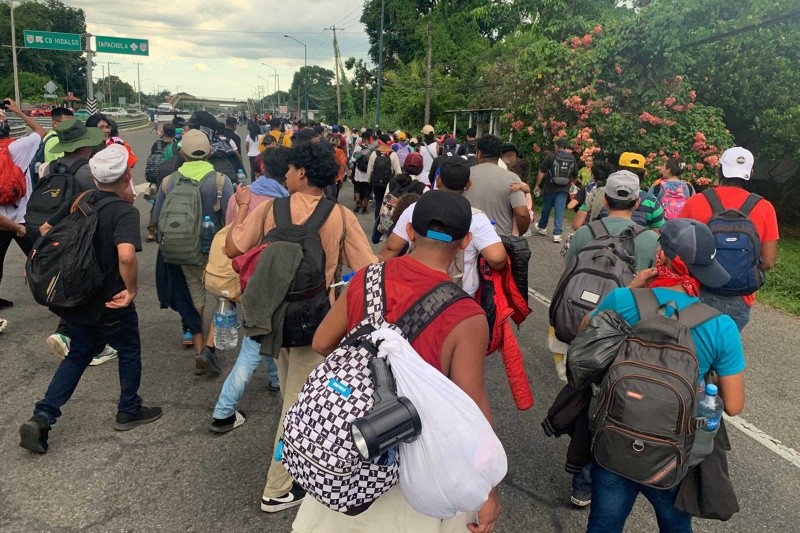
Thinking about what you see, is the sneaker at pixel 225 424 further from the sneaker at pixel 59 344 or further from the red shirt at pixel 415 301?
the red shirt at pixel 415 301

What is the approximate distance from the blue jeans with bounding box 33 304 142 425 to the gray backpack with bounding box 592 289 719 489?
285 centimetres

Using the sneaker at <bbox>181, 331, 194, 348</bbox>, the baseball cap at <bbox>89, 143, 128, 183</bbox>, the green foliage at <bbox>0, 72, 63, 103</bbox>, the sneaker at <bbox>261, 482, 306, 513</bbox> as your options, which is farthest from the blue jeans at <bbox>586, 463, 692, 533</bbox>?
the green foliage at <bbox>0, 72, 63, 103</bbox>

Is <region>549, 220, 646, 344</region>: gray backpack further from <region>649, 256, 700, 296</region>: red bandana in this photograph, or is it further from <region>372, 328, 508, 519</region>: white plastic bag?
<region>372, 328, 508, 519</region>: white plastic bag

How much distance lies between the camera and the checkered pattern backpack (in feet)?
5.27

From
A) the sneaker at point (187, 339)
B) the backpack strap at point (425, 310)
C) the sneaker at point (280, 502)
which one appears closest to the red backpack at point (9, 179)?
the sneaker at point (187, 339)

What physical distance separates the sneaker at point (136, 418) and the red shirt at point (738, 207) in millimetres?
3810

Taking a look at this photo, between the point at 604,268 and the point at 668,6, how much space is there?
39.7ft

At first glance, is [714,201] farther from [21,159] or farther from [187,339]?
[21,159]

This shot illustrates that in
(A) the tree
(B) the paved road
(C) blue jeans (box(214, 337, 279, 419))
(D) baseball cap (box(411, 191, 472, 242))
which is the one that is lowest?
(B) the paved road

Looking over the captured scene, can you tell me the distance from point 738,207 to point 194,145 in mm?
4002

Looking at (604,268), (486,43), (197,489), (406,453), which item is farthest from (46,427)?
(486,43)

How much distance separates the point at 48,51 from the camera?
70.2 meters

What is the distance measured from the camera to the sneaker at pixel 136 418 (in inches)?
149

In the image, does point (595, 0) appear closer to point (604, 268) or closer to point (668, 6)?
point (668, 6)
